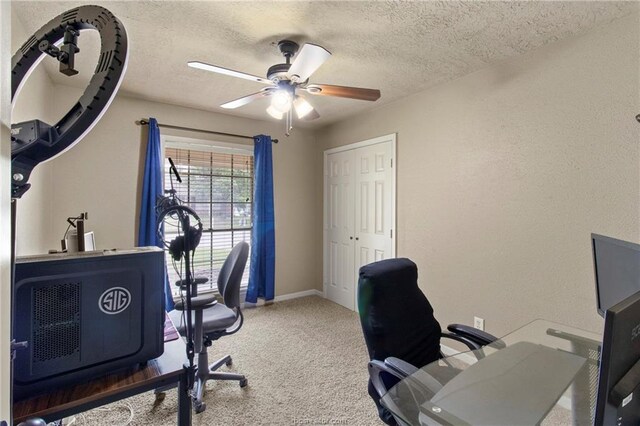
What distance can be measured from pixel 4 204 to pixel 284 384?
2.17 metres

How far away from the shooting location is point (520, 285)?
2219 mm

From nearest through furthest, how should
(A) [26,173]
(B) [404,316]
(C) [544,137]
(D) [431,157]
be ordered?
1. (A) [26,173]
2. (B) [404,316]
3. (C) [544,137]
4. (D) [431,157]

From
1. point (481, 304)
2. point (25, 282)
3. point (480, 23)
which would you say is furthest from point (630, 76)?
point (25, 282)

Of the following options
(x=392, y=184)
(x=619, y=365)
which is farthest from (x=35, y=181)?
(x=619, y=365)

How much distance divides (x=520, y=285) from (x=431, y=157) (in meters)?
1.29

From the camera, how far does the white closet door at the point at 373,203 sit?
10.8 feet

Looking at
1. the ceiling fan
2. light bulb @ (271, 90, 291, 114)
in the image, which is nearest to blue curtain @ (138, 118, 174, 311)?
the ceiling fan

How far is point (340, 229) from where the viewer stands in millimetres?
4020

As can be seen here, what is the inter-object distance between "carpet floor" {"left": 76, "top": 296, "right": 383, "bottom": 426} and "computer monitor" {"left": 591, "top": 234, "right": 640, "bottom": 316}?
1.39 m

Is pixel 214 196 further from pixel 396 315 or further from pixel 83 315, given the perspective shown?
pixel 83 315

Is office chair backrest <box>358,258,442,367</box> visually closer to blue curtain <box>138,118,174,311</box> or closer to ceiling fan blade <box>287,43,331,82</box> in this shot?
ceiling fan blade <box>287,43,331,82</box>

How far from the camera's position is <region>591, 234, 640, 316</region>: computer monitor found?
1091 mm

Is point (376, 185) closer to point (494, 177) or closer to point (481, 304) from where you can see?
point (494, 177)

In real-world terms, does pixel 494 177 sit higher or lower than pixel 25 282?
higher
